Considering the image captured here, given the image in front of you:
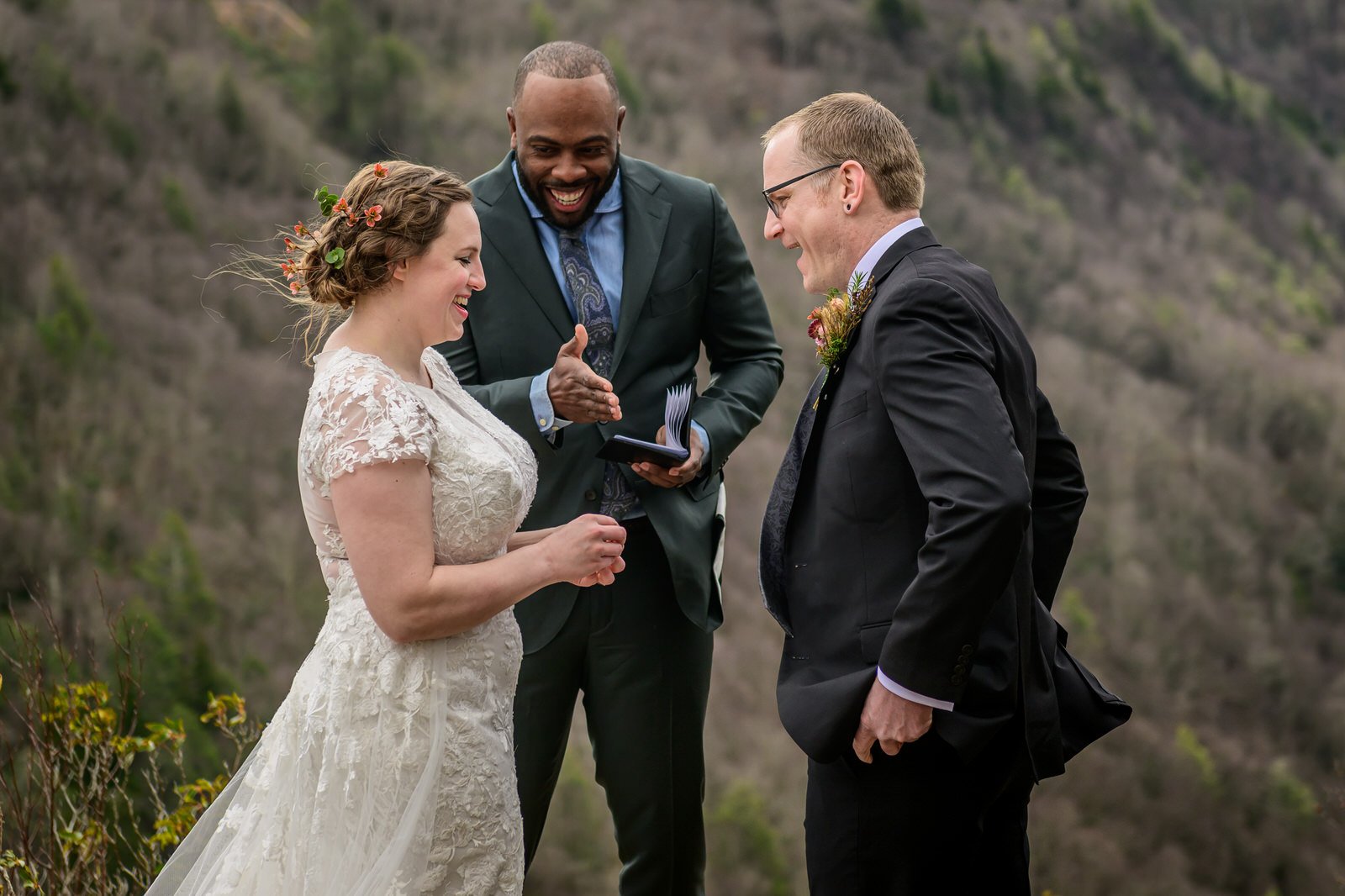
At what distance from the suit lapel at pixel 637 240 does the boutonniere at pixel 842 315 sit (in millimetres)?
779

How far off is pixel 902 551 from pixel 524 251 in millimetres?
1348

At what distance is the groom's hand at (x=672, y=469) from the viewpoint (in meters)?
2.87

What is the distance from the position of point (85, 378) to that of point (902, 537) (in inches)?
317

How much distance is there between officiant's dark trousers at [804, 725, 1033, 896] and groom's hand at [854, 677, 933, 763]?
98mm

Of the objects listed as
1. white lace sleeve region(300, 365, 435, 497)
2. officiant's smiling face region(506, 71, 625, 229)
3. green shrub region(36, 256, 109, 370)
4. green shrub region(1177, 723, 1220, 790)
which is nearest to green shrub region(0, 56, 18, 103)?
green shrub region(36, 256, 109, 370)

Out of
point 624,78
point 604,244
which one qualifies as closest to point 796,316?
point 624,78

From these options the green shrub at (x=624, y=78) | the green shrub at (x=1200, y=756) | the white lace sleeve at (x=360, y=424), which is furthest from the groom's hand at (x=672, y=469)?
the green shrub at (x=624, y=78)

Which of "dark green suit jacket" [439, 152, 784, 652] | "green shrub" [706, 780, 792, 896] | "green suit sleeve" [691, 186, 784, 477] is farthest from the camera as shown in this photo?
"green shrub" [706, 780, 792, 896]

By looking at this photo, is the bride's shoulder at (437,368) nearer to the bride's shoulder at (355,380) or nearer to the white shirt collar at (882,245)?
the bride's shoulder at (355,380)

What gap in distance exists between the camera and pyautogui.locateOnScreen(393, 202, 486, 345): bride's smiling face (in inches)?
89.9

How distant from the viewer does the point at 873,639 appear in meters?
2.22

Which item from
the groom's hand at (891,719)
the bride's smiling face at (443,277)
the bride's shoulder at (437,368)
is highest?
the bride's smiling face at (443,277)

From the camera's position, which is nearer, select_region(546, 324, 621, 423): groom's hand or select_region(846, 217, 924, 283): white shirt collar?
select_region(846, 217, 924, 283): white shirt collar

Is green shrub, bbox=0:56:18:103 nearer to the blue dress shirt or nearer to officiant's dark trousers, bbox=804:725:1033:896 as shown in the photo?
the blue dress shirt
